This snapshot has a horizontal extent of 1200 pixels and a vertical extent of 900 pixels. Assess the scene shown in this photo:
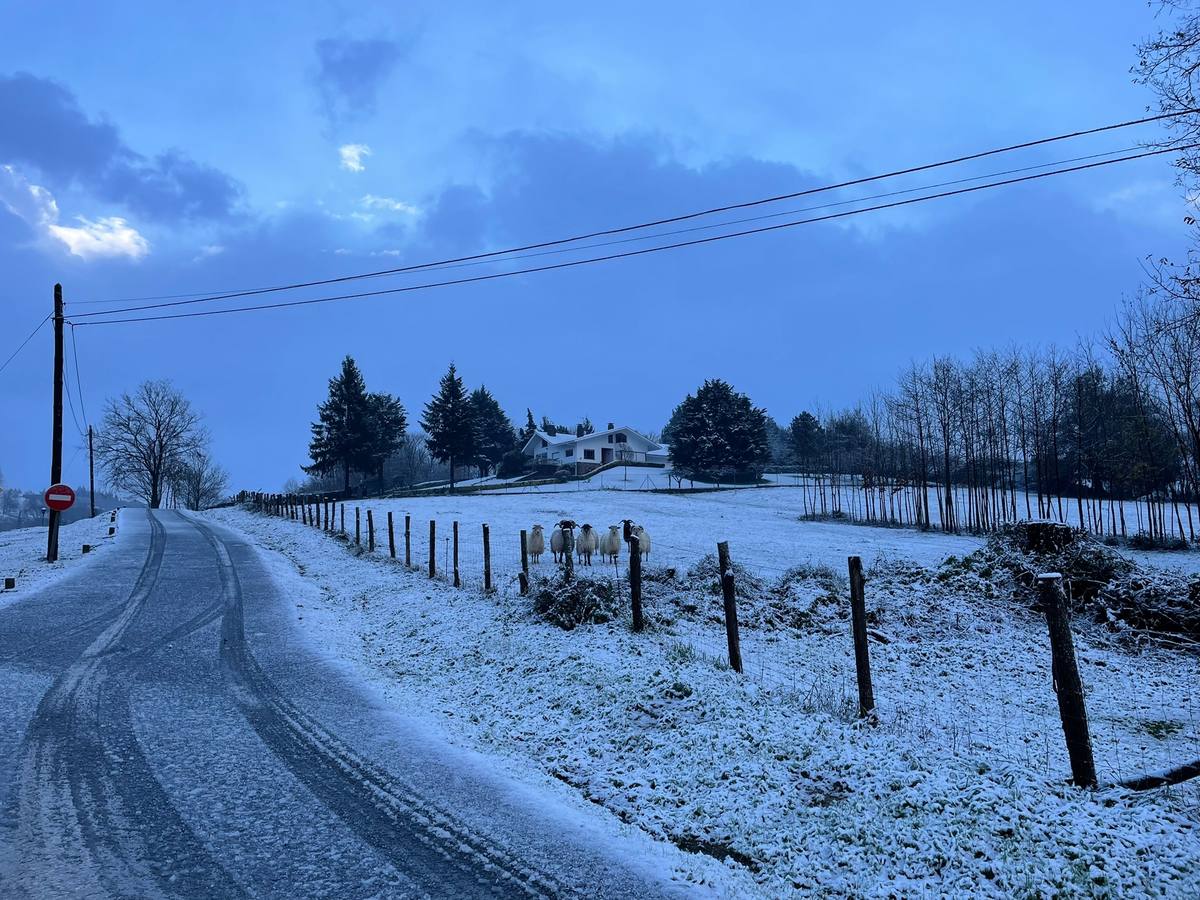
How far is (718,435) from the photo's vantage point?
6888 centimetres

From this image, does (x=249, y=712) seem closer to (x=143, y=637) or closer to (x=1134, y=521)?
(x=143, y=637)

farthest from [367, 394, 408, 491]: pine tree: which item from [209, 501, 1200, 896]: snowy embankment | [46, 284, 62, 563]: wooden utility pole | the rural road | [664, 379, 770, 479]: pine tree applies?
the rural road

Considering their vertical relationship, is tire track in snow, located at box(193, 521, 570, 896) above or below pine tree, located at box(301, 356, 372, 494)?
below

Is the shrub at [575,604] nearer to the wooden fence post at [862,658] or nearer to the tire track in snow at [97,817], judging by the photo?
the wooden fence post at [862,658]

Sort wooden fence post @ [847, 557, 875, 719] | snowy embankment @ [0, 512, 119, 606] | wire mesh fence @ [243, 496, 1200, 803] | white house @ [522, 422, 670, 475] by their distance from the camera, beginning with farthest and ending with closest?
white house @ [522, 422, 670, 475] < snowy embankment @ [0, 512, 119, 606] < wooden fence post @ [847, 557, 875, 719] < wire mesh fence @ [243, 496, 1200, 803]

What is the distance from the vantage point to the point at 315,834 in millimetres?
4652

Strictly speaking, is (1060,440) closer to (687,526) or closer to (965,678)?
(687,526)

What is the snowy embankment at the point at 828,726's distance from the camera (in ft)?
14.0

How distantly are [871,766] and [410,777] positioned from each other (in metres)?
3.71

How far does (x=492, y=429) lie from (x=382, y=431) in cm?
2669

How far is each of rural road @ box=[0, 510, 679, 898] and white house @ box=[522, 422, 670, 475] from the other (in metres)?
76.0

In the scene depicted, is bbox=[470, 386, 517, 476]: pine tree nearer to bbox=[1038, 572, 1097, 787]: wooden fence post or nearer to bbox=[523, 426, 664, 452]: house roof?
bbox=[523, 426, 664, 452]: house roof

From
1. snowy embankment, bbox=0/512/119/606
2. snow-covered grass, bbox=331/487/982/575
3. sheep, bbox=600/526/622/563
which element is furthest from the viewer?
snow-covered grass, bbox=331/487/982/575

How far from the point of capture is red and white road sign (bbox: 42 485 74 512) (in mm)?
20922
